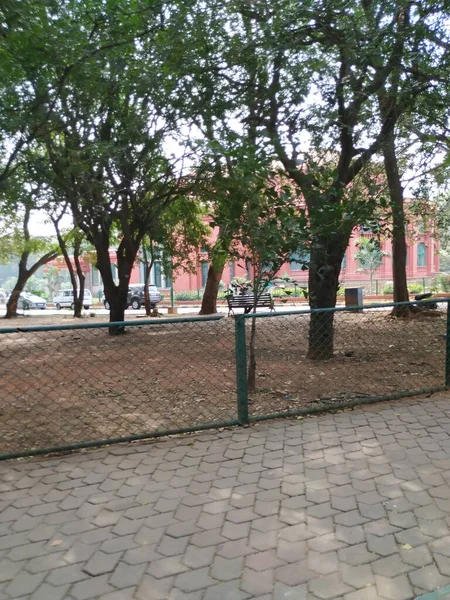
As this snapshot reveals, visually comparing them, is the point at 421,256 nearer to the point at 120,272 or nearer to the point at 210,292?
the point at 210,292

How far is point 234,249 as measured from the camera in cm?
583

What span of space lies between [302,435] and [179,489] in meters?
1.43

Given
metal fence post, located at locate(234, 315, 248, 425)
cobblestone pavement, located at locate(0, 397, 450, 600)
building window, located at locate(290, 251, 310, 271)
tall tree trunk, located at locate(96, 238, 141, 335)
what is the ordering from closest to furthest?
cobblestone pavement, located at locate(0, 397, 450, 600) < metal fence post, located at locate(234, 315, 248, 425) < building window, located at locate(290, 251, 310, 271) < tall tree trunk, located at locate(96, 238, 141, 335)

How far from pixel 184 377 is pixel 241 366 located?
8.44ft

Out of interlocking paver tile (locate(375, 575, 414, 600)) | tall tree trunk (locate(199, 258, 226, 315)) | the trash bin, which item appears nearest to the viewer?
interlocking paver tile (locate(375, 575, 414, 600))

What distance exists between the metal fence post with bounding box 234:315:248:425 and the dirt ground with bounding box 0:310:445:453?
34 cm

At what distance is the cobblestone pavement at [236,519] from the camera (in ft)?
8.09

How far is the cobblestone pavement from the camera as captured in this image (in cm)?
247

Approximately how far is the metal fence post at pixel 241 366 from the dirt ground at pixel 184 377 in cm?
34

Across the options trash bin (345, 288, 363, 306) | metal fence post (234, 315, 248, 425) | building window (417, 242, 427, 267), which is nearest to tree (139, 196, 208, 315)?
trash bin (345, 288, 363, 306)

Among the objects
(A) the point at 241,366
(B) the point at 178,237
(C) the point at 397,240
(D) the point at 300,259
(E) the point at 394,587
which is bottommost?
(E) the point at 394,587

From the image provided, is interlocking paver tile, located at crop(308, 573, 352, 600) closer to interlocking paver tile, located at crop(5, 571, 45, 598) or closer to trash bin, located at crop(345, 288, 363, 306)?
interlocking paver tile, located at crop(5, 571, 45, 598)

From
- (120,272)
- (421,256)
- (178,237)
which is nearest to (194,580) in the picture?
(120,272)

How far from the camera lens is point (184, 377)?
23.4 ft
